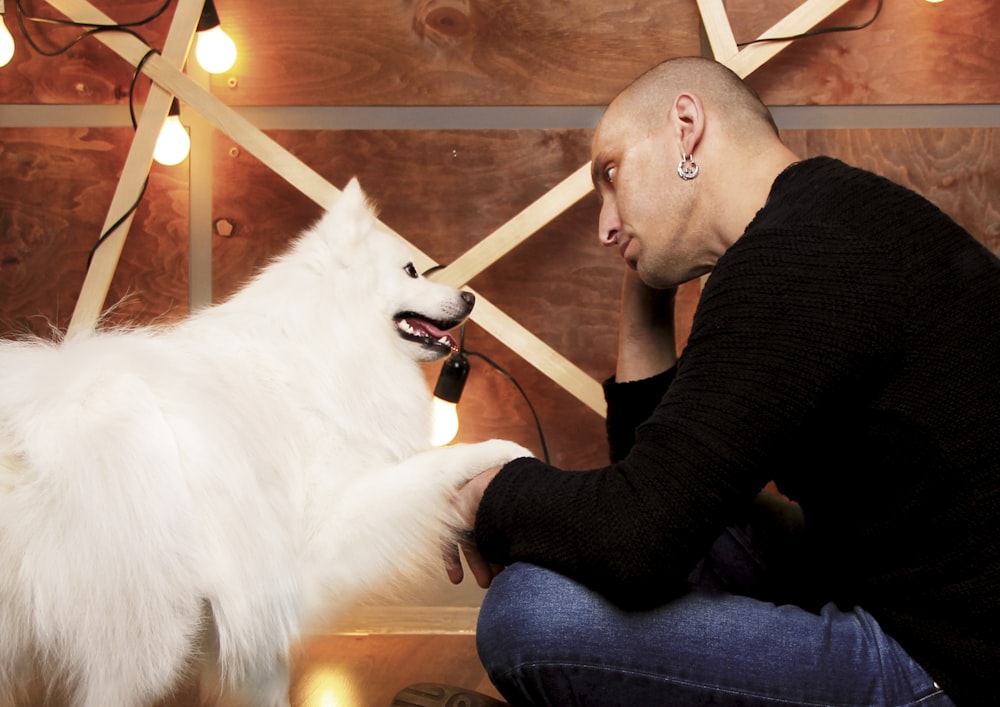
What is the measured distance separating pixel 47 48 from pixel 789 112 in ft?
6.56

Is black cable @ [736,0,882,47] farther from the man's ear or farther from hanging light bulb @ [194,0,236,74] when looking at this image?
hanging light bulb @ [194,0,236,74]

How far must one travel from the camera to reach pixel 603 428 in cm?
223

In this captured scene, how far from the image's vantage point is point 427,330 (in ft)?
5.19

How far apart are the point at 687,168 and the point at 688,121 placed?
0.23 ft

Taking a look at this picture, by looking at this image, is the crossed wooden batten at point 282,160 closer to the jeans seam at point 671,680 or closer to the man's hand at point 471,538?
the man's hand at point 471,538

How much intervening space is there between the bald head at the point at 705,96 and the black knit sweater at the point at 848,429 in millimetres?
261

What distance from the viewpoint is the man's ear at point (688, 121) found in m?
1.17

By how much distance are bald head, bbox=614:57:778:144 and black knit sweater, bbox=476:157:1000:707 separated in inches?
10.3

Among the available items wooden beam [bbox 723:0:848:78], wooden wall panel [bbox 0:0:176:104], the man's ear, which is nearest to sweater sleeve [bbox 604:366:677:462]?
the man's ear

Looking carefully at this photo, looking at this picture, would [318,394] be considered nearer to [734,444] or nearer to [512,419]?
[734,444]

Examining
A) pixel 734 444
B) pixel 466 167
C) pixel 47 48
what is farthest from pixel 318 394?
pixel 47 48

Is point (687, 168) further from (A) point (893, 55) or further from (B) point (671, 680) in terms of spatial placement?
(A) point (893, 55)

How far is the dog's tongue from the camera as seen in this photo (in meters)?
1.57

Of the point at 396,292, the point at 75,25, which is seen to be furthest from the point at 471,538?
the point at 75,25
